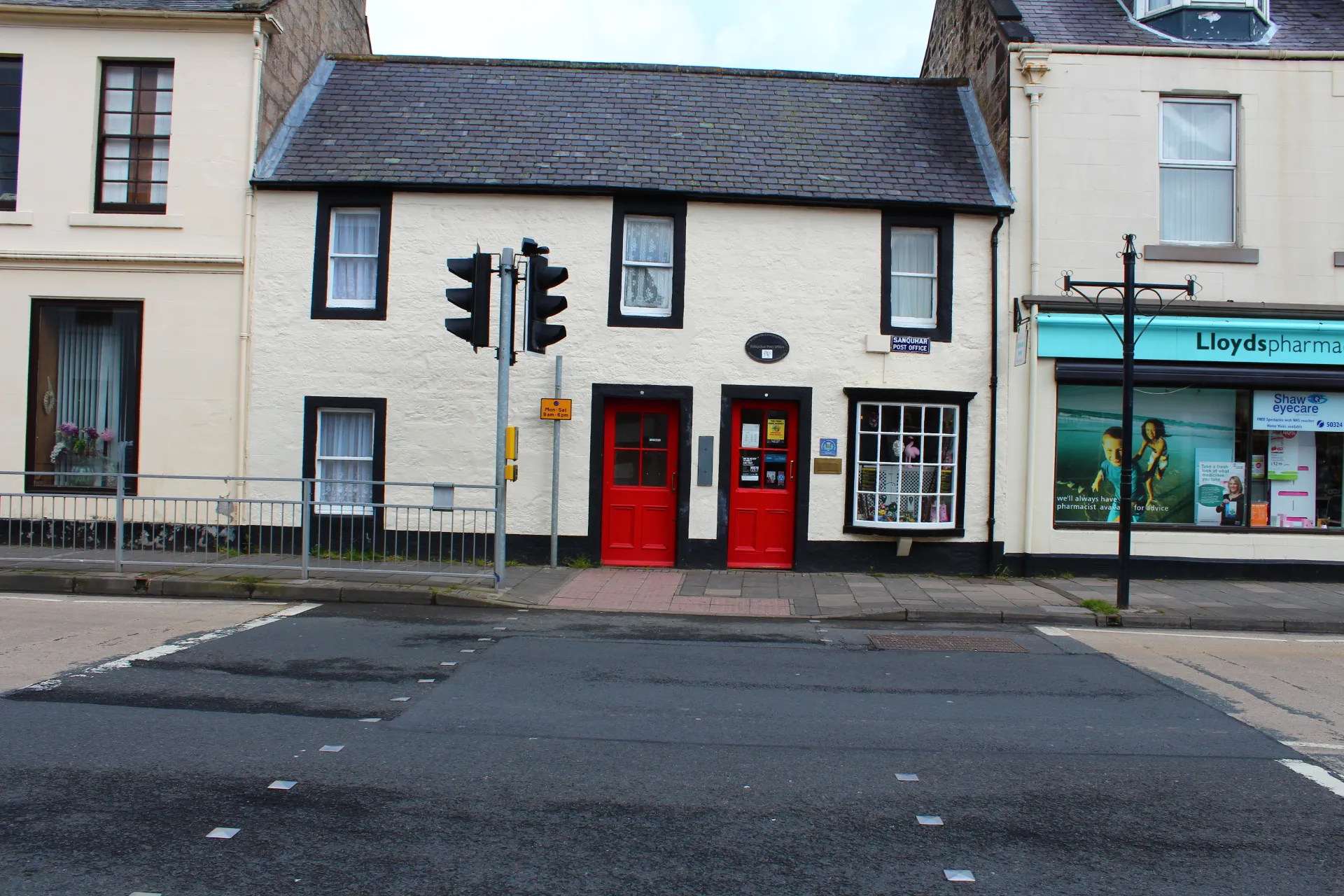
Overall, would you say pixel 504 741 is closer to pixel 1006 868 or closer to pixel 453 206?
pixel 1006 868

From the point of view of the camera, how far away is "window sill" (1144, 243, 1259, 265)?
1311 cm

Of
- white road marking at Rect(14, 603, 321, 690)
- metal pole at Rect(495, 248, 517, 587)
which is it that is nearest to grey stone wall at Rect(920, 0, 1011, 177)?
metal pole at Rect(495, 248, 517, 587)

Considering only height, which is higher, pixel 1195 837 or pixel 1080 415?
pixel 1080 415

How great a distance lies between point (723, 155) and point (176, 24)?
7887 millimetres

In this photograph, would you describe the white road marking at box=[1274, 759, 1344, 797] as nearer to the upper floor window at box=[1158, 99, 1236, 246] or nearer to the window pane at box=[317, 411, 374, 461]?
the upper floor window at box=[1158, 99, 1236, 246]

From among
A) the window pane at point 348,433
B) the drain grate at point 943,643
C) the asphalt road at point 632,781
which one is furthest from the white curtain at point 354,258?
the drain grate at point 943,643

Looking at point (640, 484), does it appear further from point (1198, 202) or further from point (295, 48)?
point (1198, 202)

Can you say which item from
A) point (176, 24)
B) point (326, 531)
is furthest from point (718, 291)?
point (176, 24)

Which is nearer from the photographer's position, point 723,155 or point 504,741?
point 504,741

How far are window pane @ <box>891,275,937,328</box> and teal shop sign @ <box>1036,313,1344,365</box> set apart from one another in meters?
1.49

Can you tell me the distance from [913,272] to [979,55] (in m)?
4.19

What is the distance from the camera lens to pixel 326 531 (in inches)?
520

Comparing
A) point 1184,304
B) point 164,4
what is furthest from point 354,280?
point 1184,304

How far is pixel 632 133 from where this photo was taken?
1398 cm
